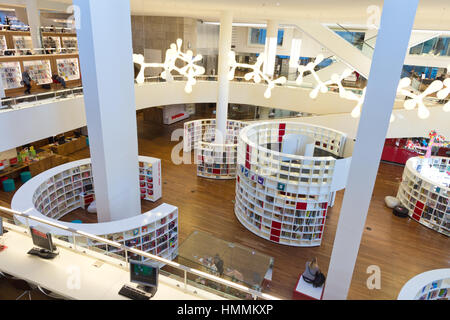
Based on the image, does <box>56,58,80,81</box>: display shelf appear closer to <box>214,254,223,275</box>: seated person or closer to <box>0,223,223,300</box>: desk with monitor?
<box>0,223,223,300</box>: desk with monitor

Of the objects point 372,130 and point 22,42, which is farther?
point 22,42

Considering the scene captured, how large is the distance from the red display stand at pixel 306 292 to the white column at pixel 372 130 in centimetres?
73

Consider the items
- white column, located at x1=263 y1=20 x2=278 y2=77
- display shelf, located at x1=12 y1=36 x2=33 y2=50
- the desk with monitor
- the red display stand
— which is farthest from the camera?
white column, located at x1=263 y1=20 x2=278 y2=77

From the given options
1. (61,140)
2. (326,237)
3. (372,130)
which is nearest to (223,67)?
(326,237)

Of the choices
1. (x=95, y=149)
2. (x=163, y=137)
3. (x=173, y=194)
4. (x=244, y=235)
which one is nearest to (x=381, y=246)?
(x=244, y=235)

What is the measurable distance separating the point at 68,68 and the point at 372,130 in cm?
1233

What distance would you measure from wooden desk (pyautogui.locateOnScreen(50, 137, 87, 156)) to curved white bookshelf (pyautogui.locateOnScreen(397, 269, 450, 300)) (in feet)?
41.2

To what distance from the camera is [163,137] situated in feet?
52.2

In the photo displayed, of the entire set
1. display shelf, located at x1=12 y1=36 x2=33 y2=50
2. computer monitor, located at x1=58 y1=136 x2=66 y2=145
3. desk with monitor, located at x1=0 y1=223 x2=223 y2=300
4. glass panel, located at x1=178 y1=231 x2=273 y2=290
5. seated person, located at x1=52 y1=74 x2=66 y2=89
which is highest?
display shelf, located at x1=12 y1=36 x2=33 y2=50

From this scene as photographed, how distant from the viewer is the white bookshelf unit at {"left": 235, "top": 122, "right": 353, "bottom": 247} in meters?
7.70

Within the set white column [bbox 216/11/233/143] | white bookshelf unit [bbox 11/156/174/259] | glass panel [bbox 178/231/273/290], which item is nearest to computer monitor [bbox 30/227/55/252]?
white bookshelf unit [bbox 11/156/174/259]

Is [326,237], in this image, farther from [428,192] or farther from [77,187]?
[77,187]

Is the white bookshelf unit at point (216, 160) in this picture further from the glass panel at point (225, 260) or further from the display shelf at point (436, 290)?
the display shelf at point (436, 290)

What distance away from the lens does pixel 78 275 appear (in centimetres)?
419
